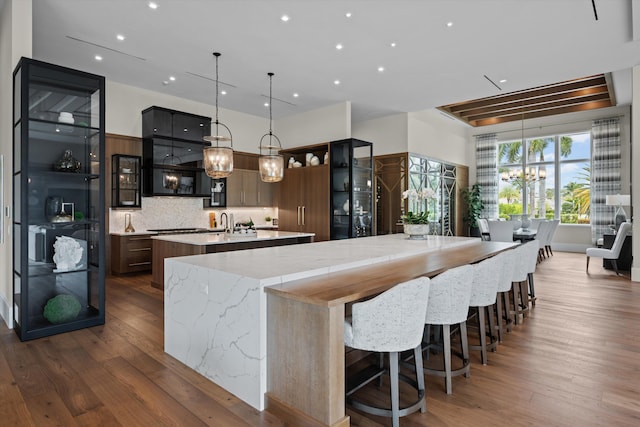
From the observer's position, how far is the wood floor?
6.86 ft

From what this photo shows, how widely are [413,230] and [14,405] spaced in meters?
3.98

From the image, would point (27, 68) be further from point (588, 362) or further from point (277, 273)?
point (588, 362)

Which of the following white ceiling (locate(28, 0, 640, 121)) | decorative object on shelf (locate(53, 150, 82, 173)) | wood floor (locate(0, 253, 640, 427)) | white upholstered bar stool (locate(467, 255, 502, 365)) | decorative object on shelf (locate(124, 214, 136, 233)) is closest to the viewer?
wood floor (locate(0, 253, 640, 427))

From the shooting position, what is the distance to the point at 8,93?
3770 millimetres

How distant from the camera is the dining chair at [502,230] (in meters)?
7.54

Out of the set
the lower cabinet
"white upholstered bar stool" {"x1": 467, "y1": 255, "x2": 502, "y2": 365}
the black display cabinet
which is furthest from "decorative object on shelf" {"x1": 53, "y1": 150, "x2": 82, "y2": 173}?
the black display cabinet

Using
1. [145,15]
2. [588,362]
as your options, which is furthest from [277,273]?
[145,15]

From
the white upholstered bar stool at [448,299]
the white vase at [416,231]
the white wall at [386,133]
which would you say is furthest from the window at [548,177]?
the white upholstered bar stool at [448,299]

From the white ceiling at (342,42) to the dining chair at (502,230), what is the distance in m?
2.69

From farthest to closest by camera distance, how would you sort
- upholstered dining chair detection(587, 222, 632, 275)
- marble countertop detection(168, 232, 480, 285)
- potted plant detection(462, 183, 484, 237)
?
potted plant detection(462, 183, 484, 237) → upholstered dining chair detection(587, 222, 632, 275) → marble countertop detection(168, 232, 480, 285)

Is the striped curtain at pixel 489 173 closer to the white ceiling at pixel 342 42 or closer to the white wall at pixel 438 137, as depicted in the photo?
the white wall at pixel 438 137

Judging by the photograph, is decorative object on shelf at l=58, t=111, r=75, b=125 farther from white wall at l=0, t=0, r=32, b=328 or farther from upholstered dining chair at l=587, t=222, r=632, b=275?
upholstered dining chair at l=587, t=222, r=632, b=275

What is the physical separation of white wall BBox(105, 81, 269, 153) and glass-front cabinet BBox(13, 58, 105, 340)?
9.75 ft

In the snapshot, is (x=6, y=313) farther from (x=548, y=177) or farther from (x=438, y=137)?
(x=548, y=177)
